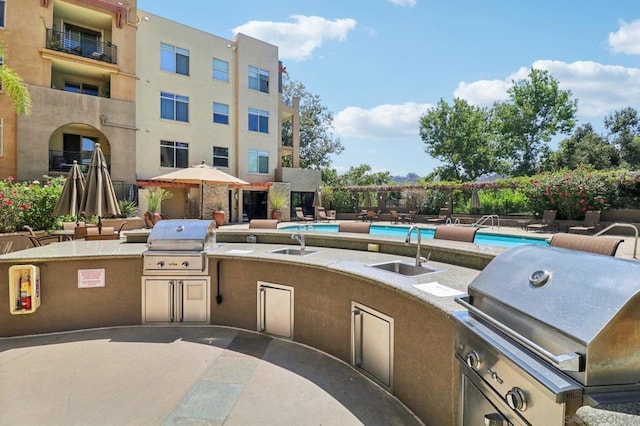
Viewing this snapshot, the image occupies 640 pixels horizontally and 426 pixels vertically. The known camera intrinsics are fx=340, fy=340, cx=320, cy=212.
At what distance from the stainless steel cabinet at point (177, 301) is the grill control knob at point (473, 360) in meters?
3.85

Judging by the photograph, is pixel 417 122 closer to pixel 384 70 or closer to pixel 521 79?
pixel 521 79

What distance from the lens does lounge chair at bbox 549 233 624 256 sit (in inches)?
137

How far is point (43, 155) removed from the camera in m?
14.5

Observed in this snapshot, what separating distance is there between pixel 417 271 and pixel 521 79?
123 ft

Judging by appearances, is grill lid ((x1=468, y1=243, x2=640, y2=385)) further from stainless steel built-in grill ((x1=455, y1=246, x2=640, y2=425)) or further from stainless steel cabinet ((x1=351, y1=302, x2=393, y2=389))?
stainless steel cabinet ((x1=351, y1=302, x2=393, y2=389))

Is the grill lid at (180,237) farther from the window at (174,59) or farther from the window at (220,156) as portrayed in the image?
the window at (174,59)

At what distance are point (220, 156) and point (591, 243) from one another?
19130 millimetres

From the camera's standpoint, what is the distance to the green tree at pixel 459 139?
110 ft

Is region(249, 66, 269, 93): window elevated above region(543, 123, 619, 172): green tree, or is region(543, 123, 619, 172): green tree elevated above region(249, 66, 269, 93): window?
region(249, 66, 269, 93): window

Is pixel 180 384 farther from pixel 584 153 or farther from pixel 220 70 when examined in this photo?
pixel 584 153

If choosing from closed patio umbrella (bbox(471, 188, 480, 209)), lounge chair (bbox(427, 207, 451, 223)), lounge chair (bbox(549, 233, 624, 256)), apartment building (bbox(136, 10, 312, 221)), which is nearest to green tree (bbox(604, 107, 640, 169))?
closed patio umbrella (bbox(471, 188, 480, 209))

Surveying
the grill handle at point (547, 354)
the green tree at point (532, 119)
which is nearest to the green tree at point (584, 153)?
the green tree at point (532, 119)

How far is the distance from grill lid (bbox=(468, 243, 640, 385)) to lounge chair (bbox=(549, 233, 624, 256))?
6.60 feet

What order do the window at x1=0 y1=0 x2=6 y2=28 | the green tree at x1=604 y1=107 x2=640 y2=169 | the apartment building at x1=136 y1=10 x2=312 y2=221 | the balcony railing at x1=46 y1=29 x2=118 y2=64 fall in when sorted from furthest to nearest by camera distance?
the green tree at x1=604 y1=107 x2=640 y2=169 < the apartment building at x1=136 y1=10 x2=312 y2=221 < the balcony railing at x1=46 y1=29 x2=118 y2=64 < the window at x1=0 y1=0 x2=6 y2=28
